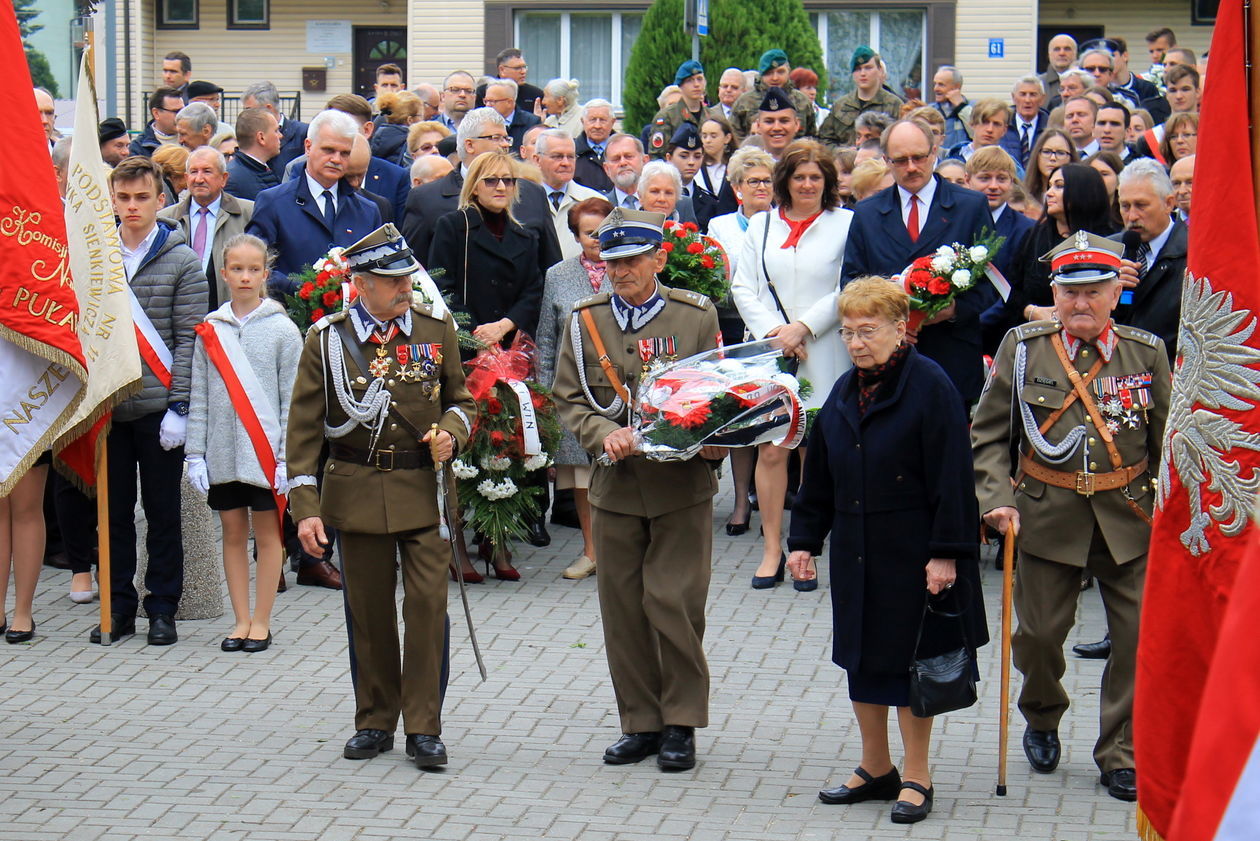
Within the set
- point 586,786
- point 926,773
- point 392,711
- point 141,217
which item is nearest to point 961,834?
point 926,773

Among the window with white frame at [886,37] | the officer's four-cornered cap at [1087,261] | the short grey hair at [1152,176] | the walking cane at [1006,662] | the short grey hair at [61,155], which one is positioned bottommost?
the walking cane at [1006,662]

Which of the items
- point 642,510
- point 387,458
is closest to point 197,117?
point 387,458

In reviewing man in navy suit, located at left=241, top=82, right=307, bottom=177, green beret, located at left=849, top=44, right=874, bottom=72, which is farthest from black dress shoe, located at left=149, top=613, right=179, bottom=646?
green beret, located at left=849, top=44, right=874, bottom=72

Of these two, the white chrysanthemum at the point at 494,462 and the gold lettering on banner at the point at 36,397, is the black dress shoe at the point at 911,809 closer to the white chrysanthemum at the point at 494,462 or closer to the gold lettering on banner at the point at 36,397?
the gold lettering on banner at the point at 36,397

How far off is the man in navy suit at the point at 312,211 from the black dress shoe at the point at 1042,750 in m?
5.17

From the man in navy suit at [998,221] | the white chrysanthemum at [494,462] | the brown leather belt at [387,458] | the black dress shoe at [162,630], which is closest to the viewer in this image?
the brown leather belt at [387,458]

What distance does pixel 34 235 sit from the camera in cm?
690

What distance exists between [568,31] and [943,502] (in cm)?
2490

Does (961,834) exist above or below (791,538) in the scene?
below

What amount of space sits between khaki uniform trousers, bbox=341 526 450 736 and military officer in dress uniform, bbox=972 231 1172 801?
7.12ft

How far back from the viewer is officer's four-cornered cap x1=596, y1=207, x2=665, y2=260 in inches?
263

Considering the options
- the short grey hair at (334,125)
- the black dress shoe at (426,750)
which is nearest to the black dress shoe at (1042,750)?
the black dress shoe at (426,750)

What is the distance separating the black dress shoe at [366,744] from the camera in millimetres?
6715

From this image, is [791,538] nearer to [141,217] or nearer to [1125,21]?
[141,217]
